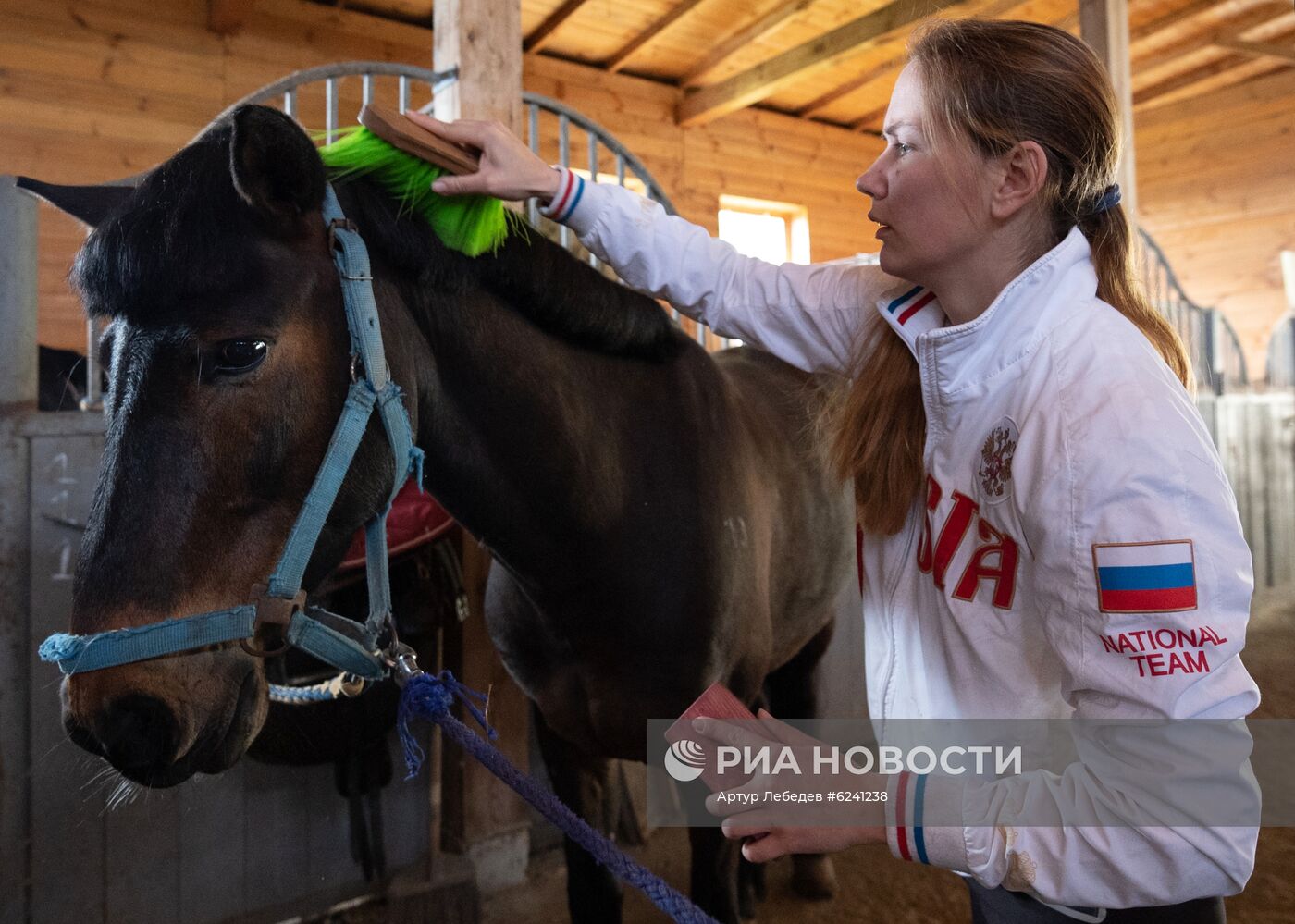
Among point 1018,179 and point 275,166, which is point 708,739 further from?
point 275,166

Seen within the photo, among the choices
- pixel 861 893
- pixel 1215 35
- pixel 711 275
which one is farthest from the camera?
pixel 1215 35

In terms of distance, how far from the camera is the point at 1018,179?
92 cm

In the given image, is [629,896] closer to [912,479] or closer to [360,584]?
[360,584]

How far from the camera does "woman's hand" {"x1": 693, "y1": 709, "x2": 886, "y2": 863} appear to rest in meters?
0.79

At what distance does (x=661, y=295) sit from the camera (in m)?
1.39

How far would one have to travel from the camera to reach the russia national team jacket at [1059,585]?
703 millimetres

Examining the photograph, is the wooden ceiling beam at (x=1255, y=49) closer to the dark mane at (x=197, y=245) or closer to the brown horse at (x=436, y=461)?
the brown horse at (x=436, y=461)

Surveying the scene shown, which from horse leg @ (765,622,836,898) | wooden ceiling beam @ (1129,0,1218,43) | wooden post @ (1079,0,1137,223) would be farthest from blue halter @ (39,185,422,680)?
wooden ceiling beam @ (1129,0,1218,43)

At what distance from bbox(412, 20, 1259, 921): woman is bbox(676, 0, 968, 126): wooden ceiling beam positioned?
3.18 m

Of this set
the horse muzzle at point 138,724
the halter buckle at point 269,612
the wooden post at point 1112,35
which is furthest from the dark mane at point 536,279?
the wooden post at point 1112,35

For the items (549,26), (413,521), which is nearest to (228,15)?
(549,26)

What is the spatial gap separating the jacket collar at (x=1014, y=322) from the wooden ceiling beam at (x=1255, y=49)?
678 centimetres

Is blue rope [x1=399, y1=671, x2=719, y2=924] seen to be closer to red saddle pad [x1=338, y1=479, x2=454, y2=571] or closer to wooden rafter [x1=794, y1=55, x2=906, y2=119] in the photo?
red saddle pad [x1=338, y1=479, x2=454, y2=571]

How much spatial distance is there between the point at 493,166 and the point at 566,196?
138mm
